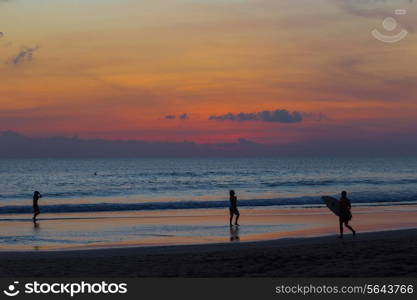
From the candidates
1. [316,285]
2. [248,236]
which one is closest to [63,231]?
[248,236]

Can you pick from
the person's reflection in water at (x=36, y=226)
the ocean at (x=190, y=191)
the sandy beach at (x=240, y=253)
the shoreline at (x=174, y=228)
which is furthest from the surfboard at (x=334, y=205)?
the ocean at (x=190, y=191)

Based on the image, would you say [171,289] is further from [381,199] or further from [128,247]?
[381,199]

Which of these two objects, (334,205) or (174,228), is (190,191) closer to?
(174,228)

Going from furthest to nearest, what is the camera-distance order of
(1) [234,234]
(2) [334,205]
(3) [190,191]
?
(3) [190,191] < (1) [234,234] < (2) [334,205]

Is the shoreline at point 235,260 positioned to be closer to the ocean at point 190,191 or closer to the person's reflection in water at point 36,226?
the person's reflection in water at point 36,226

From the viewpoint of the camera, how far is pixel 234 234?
2412cm

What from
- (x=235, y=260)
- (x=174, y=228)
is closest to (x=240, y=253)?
(x=235, y=260)

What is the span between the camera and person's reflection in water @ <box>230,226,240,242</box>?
22.5 m

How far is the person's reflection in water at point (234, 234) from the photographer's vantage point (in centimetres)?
2247

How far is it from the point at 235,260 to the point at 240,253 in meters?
1.50

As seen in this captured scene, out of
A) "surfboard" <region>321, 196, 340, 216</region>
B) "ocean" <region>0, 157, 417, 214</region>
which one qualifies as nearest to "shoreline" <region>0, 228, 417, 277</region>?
"surfboard" <region>321, 196, 340, 216</region>

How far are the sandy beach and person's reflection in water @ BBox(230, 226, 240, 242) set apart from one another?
40 millimetres

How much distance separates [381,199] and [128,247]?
3414 centimetres

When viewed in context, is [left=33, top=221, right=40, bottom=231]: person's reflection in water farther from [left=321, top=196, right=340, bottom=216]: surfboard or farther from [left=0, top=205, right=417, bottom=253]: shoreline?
[left=321, top=196, right=340, bottom=216]: surfboard
